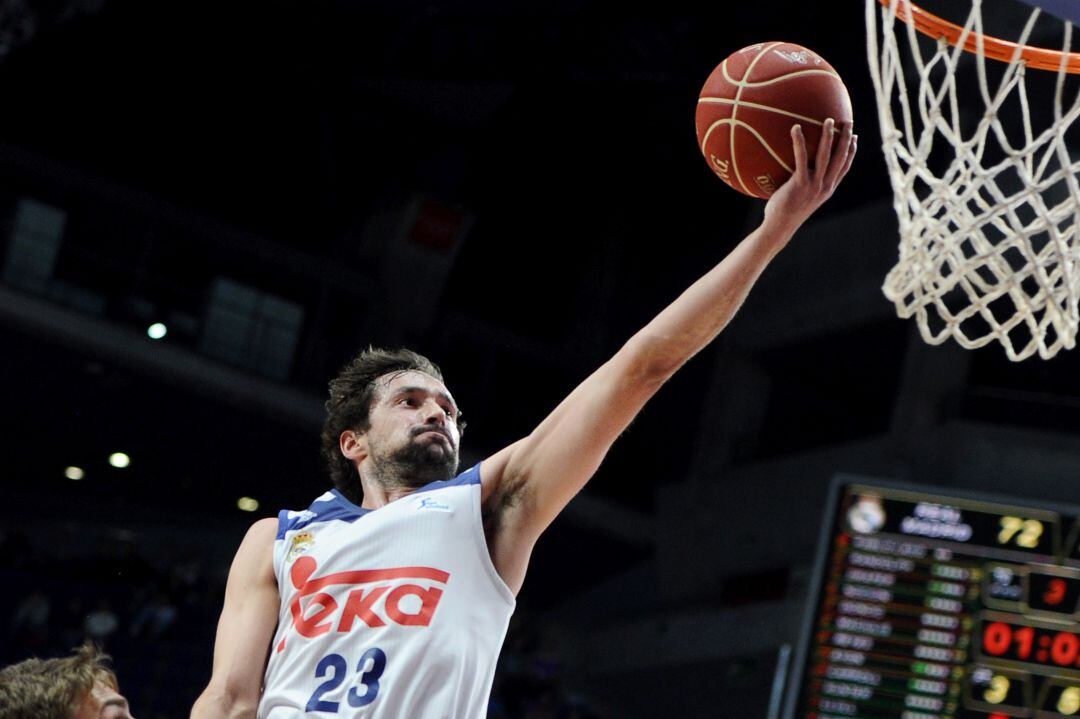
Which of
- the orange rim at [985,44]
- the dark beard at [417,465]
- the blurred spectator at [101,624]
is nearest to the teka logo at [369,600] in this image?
the dark beard at [417,465]

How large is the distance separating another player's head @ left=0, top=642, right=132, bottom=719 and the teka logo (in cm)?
33

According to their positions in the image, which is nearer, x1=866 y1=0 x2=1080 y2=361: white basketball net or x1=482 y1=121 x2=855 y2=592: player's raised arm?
x1=482 y1=121 x2=855 y2=592: player's raised arm

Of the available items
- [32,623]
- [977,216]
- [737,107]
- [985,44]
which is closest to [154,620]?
Result: [32,623]

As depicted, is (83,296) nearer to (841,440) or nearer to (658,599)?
(658,599)

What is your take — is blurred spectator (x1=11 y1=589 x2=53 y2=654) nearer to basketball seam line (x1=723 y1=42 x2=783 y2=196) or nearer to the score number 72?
the score number 72

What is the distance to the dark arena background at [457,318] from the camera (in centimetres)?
1288

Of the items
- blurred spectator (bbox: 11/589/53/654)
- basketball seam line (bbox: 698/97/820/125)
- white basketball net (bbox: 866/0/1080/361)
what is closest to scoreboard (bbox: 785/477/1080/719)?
white basketball net (bbox: 866/0/1080/361)

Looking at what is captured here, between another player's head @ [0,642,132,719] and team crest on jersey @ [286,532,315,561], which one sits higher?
team crest on jersey @ [286,532,315,561]

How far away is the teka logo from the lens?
2650mm

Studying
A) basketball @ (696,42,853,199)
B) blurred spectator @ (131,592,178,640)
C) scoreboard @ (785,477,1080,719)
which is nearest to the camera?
basketball @ (696,42,853,199)

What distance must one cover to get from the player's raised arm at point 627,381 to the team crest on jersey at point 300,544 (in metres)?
0.36

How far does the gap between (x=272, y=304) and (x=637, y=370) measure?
1380cm

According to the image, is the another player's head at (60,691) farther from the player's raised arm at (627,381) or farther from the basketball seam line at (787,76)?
the basketball seam line at (787,76)

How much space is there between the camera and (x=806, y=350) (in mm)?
14797
